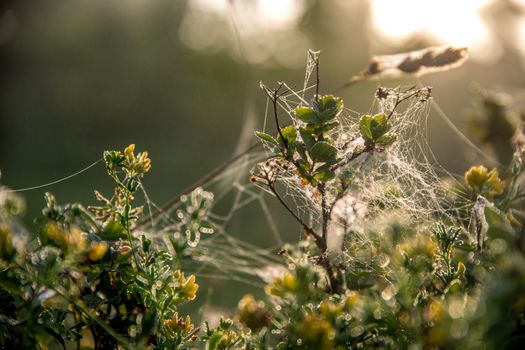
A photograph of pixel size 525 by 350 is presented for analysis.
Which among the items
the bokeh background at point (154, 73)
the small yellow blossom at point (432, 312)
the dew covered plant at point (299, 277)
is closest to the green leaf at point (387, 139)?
the dew covered plant at point (299, 277)

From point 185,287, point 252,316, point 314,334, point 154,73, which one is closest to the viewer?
point 314,334

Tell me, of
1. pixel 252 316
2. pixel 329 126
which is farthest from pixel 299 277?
pixel 252 316

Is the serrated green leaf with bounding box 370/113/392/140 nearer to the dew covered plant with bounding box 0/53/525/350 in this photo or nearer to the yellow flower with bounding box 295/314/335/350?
the dew covered plant with bounding box 0/53/525/350

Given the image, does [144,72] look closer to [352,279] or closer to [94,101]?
[94,101]

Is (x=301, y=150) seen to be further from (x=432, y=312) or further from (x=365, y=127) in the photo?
(x=432, y=312)

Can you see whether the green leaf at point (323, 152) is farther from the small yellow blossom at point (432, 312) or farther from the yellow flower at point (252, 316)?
the yellow flower at point (252, 316)

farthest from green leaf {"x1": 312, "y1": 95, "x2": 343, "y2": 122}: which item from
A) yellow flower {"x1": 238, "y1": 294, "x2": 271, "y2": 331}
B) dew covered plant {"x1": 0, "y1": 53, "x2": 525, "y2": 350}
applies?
yellow flower {"x1": 238, "y1": 294, "x2": 271, "y2": 331}

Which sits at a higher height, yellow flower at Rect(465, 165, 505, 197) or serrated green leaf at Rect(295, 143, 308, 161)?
yellow flower at Rect(465, 165, 505, 197)
